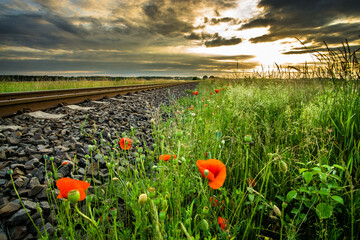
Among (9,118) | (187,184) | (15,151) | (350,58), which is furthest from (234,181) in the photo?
(9,118)

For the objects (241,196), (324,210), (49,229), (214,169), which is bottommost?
(49,229)

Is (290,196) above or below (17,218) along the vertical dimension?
above

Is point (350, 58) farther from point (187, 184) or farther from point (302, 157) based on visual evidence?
point (187, 184)

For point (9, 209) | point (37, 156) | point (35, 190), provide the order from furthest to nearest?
point (37, 156)
point (35, 190)
point (9, 209)

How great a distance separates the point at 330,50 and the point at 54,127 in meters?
4.62

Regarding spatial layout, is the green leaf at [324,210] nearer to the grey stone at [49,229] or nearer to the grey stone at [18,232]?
the grey stone at [49,229]

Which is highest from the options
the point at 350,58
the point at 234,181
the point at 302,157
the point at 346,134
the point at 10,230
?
the point at 350,58

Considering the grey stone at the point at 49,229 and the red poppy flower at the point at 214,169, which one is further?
the grey stone at the point at 49,229

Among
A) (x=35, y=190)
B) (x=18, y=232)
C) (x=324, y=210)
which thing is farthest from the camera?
(x=35, y=190)

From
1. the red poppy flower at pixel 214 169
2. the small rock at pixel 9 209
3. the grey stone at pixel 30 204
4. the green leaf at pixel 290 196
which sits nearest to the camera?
the red poppy flower at pixel 214 169

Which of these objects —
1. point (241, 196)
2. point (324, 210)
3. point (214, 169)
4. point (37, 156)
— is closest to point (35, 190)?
point (37, 156)

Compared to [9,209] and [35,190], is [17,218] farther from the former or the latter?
[35,190]

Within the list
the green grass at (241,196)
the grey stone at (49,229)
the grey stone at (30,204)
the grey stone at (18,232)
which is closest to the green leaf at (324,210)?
the green grass at (241,196)

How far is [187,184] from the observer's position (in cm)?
159
